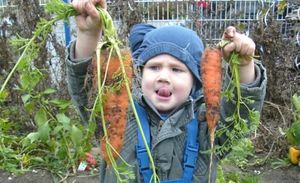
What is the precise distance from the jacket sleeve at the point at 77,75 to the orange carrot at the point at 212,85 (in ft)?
1.17

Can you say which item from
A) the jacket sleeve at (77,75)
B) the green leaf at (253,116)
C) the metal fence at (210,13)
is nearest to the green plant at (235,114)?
the green leaf at (253,116)

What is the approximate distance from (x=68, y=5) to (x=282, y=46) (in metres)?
2.90

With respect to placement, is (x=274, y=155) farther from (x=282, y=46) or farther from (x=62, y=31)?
(x=62, y=31)

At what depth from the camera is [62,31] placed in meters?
4.09

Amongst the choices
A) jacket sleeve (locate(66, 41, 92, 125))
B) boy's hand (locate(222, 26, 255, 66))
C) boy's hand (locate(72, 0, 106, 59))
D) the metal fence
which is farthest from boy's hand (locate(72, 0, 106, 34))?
the metal fence

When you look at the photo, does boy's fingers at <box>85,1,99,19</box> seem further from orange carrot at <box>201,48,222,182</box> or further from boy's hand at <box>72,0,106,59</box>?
orange carrot at <box>201,48,222,182</box>

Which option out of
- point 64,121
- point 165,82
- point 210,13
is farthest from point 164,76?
point 210,13

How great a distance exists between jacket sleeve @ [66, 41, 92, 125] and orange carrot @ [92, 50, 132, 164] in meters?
0.11

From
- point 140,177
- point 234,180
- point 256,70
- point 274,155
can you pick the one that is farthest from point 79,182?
point 256,70

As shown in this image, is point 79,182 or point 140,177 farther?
point 79,182

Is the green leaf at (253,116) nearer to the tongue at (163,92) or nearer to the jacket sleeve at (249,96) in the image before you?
the jacket sleeve at (249,96)

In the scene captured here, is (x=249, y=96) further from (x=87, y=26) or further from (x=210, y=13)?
(x=210, y=13)

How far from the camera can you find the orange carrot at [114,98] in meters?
1.34

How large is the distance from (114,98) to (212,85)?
1.05 feet
